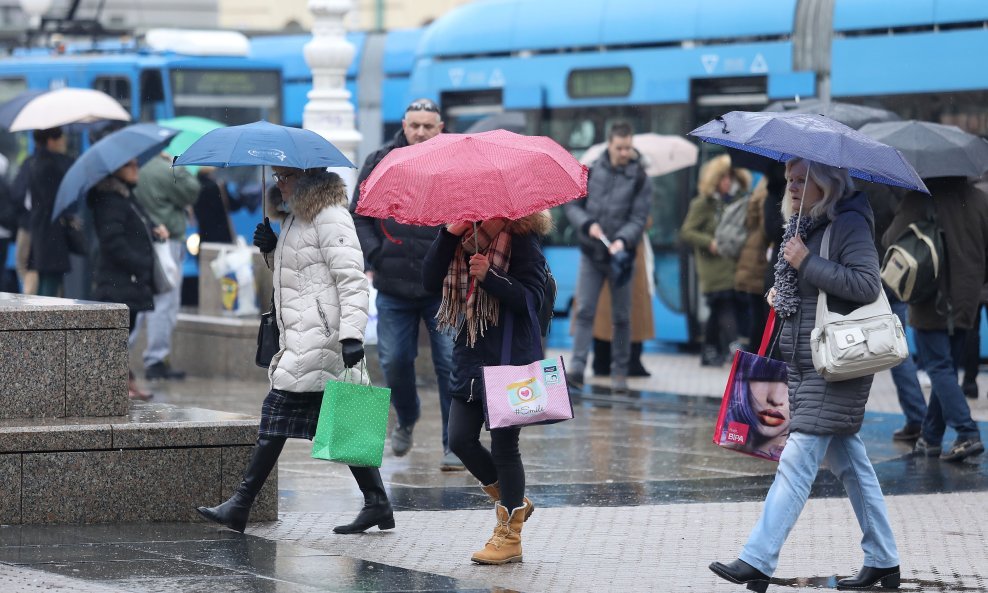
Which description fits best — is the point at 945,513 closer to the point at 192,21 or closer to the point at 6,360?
the point at 6,360

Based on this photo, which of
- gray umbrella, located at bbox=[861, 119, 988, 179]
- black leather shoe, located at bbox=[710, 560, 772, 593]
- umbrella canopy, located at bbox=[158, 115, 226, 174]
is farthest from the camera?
umbrella canopy, located at bbox=[158, 115, 226, 174]

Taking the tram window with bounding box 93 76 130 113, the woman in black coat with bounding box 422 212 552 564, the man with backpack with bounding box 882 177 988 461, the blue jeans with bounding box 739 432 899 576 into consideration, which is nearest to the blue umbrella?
the man with backpack with bounding box 882 177 988 461

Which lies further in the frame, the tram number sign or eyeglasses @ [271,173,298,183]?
the tram number sign

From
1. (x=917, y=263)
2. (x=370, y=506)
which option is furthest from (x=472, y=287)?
(x=917, y=263)

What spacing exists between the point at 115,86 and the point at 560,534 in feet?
49.7

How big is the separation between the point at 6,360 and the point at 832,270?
3565 mm

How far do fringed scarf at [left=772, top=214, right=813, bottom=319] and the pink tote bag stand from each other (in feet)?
2.80

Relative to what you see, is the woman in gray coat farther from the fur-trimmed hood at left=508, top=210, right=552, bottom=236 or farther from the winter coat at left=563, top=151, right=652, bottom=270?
the winter coat at left=563, top=151, right=652, bottom=270

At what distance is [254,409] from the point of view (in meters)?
11.8

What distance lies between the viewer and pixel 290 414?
7.39 m

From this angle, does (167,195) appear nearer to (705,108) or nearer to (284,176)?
(705,108)

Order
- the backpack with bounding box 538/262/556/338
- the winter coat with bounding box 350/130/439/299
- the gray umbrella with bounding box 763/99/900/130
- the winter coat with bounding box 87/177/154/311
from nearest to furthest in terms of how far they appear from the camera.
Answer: the backpack with bounding box 538/262/556/338 < the winter coat with bounding box 350/130/439/299 < the gray umbrella with bounding box 763/99/900/130 < the winter coat with bounding box 87/177/154/311

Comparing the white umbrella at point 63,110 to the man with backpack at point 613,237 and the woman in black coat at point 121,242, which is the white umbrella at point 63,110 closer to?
the woman in black coat at point 121,242

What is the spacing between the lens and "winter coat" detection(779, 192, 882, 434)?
20.7 ft
